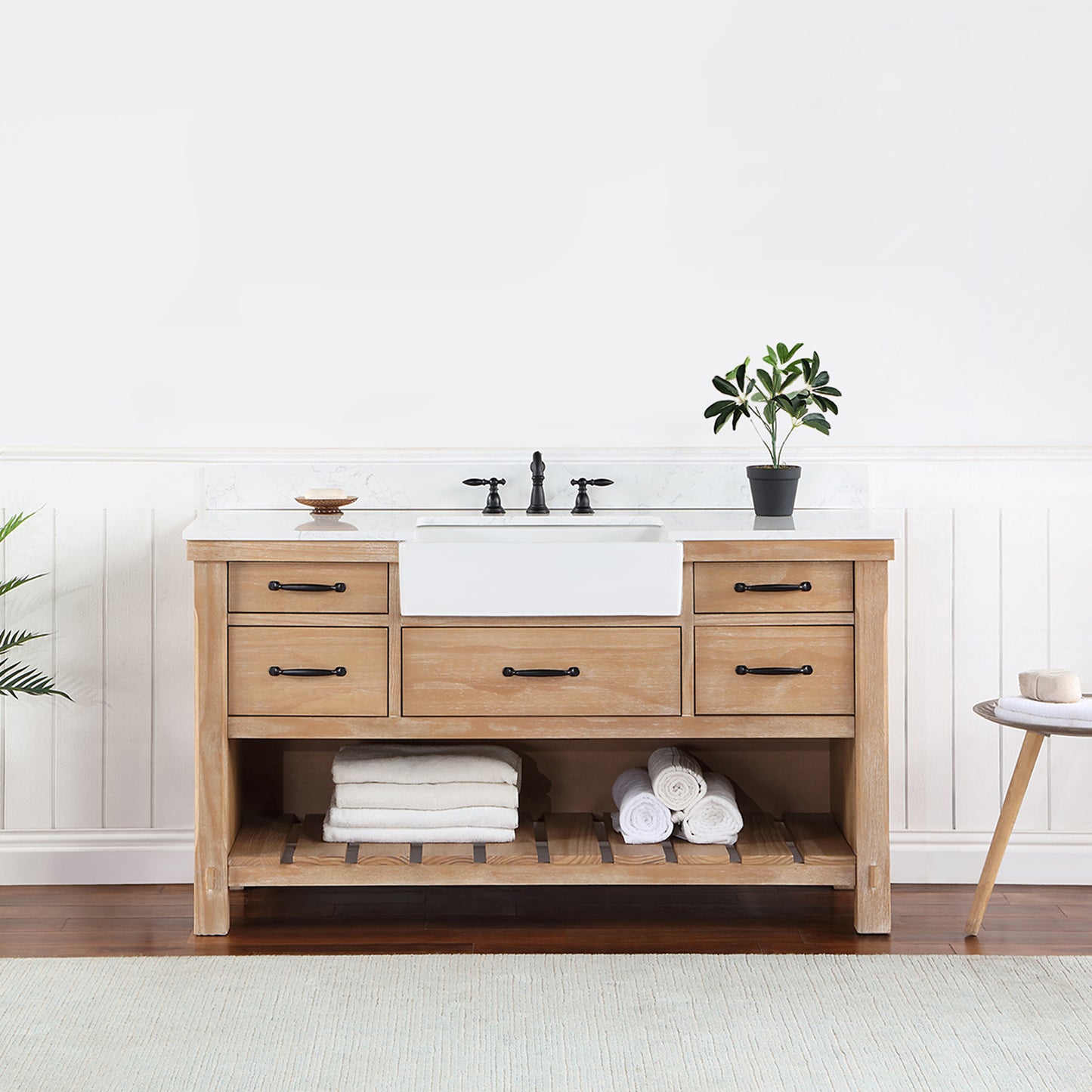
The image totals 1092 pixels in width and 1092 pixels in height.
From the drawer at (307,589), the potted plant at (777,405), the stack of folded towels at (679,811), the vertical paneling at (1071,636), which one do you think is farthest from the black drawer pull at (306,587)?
the vertical paneling at (1071,636)

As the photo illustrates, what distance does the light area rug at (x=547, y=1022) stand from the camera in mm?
1747

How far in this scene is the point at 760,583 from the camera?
85.8 inches

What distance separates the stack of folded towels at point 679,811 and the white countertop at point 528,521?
509 mm

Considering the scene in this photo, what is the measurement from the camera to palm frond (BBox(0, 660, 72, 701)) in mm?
2365

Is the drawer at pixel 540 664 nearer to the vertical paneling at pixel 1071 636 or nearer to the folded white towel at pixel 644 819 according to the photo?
the folded white towel at pixel 644 819

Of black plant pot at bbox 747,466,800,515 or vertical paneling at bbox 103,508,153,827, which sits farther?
vertical paneling at bbox 103,508,153,827

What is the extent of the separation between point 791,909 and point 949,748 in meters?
0.54

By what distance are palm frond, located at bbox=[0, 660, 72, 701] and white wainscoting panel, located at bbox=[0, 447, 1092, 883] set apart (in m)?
0.03

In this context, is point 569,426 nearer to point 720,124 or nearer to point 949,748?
point 720,124

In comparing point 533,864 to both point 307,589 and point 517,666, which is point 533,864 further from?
point 307,589

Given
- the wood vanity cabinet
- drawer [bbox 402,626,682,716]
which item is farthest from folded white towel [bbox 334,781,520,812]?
drawer [bbox 402,626,682,716]

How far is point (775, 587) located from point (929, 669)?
25.1 inches

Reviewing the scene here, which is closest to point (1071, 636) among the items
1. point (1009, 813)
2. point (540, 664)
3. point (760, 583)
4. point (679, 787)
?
point (1009, 813)

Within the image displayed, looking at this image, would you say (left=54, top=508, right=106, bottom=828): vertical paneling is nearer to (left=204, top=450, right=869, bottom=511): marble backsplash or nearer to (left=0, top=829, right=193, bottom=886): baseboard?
(left=0, top=829, right=193, bottom=886): baseboard
